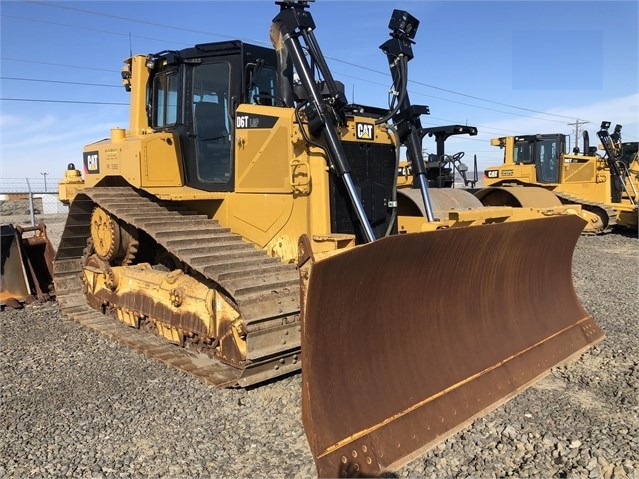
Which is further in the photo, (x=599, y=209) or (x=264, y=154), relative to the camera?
(x=599, y=209)

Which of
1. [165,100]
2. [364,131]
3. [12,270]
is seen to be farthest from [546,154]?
[12,270]

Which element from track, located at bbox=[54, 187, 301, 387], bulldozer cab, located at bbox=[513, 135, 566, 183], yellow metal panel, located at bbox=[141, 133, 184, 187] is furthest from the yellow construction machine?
track, located at bbox=[54, 187, 301, 387]

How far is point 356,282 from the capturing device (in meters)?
3.41

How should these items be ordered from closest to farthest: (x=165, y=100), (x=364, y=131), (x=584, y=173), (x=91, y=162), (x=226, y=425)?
1. (x=226, y=425)
2. (x=364, y=131)
3. (x=165, y=100)
4. (x=91, y=162)
5. (x=584, y=173)

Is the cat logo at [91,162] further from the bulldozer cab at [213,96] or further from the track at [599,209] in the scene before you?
the track at [599,209]

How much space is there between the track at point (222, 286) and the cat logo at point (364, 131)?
54.4 inches

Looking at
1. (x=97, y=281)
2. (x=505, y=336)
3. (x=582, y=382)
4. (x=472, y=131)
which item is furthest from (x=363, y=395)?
(x=472, y=131)

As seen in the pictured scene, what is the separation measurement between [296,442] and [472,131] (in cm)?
968

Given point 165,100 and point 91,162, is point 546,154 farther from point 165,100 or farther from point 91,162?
point 91,162

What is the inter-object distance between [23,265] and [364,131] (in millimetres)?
5220

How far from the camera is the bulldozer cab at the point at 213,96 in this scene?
17.5 feet

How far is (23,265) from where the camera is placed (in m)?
7.52

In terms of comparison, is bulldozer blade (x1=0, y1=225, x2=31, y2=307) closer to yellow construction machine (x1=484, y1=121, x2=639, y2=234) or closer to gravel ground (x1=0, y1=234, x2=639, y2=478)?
gravel ground (x1=0, y1=234, x2=639, y2=478)

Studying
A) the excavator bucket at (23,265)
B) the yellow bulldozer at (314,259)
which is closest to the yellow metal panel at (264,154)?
the yellow bulldozer at (314,259)
